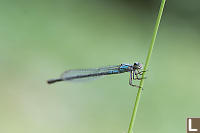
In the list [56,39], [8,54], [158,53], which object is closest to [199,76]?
[158,53]

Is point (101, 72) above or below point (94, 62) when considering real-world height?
below

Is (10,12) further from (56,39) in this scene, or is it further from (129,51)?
(129,51)

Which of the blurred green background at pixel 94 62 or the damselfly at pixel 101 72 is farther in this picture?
the blurred green background at pixel 94 62

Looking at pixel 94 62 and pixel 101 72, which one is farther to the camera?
pixel 94 62

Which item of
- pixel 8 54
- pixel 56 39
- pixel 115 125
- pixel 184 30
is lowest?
pixel 115 125

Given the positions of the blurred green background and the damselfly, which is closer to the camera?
the damselfly

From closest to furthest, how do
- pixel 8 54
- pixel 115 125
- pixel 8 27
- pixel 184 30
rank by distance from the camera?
pixel 115 125 < pixel 8 54 < pixel 8 27 < pixel 184 30

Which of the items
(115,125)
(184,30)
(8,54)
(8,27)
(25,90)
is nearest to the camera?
(115,125)

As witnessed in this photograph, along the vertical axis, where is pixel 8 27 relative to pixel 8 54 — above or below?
above
